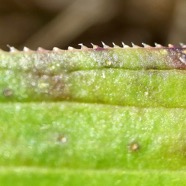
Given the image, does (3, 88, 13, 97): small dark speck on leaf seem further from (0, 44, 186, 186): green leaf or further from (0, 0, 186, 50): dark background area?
(0, 0, 186, 50): dark background area

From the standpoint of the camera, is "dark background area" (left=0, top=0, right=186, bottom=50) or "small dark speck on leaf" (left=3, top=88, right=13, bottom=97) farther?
"dark background area" (left=0, top=0, right=186, bottom=50)

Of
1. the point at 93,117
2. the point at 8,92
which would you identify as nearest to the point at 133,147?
the point at 93,117

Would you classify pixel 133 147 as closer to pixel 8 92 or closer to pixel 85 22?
pixel 8 92

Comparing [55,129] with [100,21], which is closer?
[55,129]

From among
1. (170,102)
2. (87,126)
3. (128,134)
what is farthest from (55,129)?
(170,102)

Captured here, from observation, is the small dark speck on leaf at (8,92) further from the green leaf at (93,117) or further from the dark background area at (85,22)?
the dark background area at (85,22)

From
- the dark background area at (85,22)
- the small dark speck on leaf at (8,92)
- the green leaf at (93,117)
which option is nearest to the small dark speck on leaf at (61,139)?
the green leaf at (93,117)

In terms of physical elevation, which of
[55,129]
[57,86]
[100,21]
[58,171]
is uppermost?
[100,21]

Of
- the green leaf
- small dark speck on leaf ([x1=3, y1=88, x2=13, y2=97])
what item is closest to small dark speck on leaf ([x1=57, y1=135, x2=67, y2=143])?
the green leaf

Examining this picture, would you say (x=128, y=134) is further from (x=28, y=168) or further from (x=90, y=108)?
(x=28, y=168)
